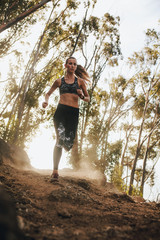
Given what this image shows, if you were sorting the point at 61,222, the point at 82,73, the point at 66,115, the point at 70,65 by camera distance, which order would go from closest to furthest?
the point at 61,222 → the point at 66,115 → the point at 70,65 → the point at 82,73

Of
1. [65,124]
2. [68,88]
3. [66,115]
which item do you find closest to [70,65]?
[68,88]

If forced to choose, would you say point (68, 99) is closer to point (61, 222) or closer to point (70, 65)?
point (70, 65)

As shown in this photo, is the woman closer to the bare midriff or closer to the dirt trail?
the bare midriff

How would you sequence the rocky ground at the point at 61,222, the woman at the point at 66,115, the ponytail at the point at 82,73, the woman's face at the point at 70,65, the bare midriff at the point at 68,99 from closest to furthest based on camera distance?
the rocky ground at the point at 61,222, the woman at the point at 66,115, the bare midriff at the point at 68,99, the woman's face at the point at 70,65, the ponytail at the point at 82,73

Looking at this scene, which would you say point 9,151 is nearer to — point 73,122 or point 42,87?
point 73,122

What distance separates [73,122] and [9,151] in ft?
11.6

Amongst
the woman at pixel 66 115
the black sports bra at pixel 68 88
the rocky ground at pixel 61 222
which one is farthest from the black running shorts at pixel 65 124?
the rocky ground at pixel 61 222

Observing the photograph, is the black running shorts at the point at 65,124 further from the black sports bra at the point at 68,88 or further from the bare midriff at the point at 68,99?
the black sports bra at the point at 68,88

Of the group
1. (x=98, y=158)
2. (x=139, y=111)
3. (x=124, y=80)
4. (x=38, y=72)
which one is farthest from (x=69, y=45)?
(x=139, y=111)

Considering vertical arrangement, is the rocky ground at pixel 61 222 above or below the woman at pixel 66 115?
below

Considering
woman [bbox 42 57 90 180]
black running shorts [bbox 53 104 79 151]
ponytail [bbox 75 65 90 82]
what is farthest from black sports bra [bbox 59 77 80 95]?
ponytail [bbox 75 65 90 82]

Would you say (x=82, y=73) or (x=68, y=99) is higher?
(x=82, y=73)

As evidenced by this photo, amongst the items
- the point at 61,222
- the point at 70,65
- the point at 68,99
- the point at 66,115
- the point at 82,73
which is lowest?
the point at 61,222

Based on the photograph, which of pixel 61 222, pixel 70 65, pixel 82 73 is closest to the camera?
pixel 61 222
